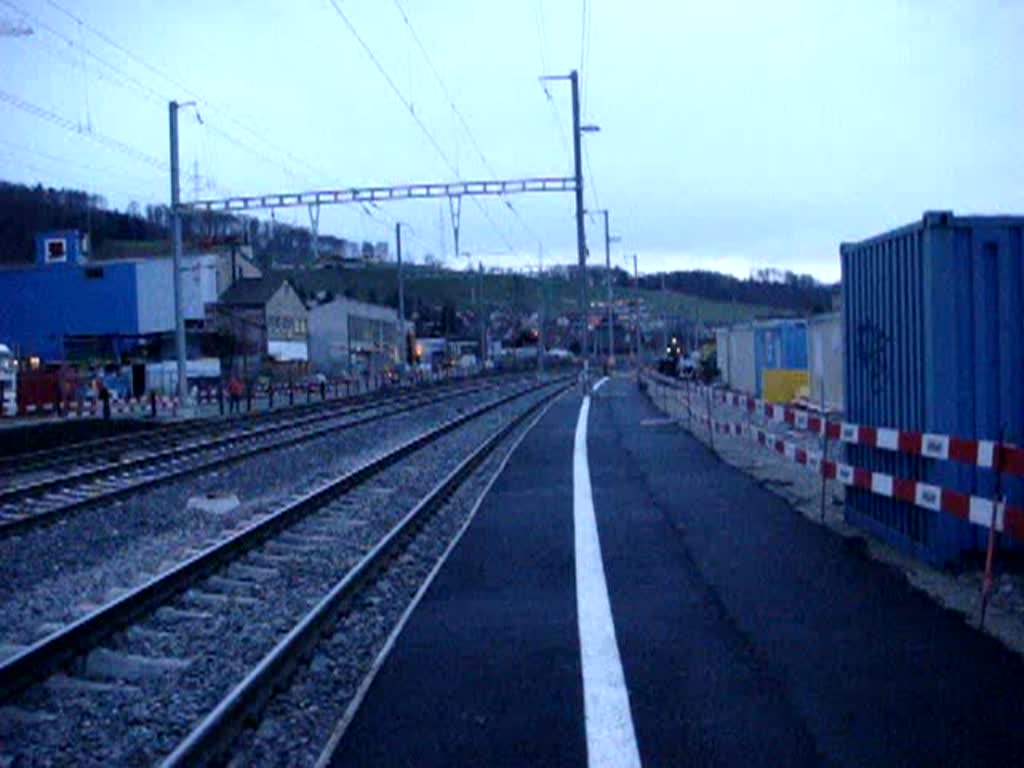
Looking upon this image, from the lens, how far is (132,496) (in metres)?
19.7

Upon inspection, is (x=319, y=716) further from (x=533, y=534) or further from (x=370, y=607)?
(x=533, y=534)

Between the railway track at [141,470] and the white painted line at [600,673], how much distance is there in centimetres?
721

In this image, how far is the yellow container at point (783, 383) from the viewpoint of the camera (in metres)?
40.0

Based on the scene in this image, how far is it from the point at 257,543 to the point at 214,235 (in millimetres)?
74934

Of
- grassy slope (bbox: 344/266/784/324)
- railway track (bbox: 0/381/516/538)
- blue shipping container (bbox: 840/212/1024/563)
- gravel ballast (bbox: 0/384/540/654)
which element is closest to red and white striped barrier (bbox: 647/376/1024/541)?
blue shipping container (bbox: 840/212/1024/563)

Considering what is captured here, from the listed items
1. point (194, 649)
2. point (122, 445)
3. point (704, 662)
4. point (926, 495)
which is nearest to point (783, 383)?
point (122, 445)

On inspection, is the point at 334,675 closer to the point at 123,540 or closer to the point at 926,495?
the point at 926,495

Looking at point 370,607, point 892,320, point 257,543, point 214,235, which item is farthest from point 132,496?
point 214,235

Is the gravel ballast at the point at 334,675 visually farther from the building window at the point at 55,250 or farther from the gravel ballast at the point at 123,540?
the building window at the point at 55,250

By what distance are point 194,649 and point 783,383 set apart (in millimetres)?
33287

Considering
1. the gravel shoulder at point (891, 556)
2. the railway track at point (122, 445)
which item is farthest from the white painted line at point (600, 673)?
the railway track at point (122, 445)

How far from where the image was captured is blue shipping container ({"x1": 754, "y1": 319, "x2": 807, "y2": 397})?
42656 mm

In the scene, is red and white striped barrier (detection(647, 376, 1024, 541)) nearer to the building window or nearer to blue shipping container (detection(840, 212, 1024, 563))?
Answer: blue shipping container (detection(840, 212, 1024, 563))

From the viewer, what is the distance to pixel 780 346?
148 feet
